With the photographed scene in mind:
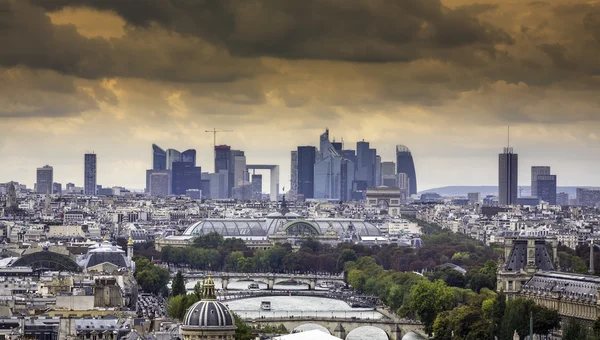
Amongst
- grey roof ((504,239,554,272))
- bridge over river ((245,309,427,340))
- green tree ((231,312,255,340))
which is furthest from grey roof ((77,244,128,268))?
green tree ((231,312,255,340))

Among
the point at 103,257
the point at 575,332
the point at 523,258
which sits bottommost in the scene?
the point at 575,332

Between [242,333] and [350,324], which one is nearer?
[242,333]

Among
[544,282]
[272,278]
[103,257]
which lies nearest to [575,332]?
[544,282]

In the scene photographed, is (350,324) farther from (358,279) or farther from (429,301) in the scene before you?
(358,279)

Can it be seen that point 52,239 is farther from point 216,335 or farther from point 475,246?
point 216,335

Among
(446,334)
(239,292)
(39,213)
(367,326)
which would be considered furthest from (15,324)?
(39,213)

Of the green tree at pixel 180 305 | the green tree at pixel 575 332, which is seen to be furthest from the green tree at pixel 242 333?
the green tree at pixel 575 332

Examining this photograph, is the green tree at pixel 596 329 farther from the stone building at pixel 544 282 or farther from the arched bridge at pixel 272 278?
the arched bridge at pixel 272 278
